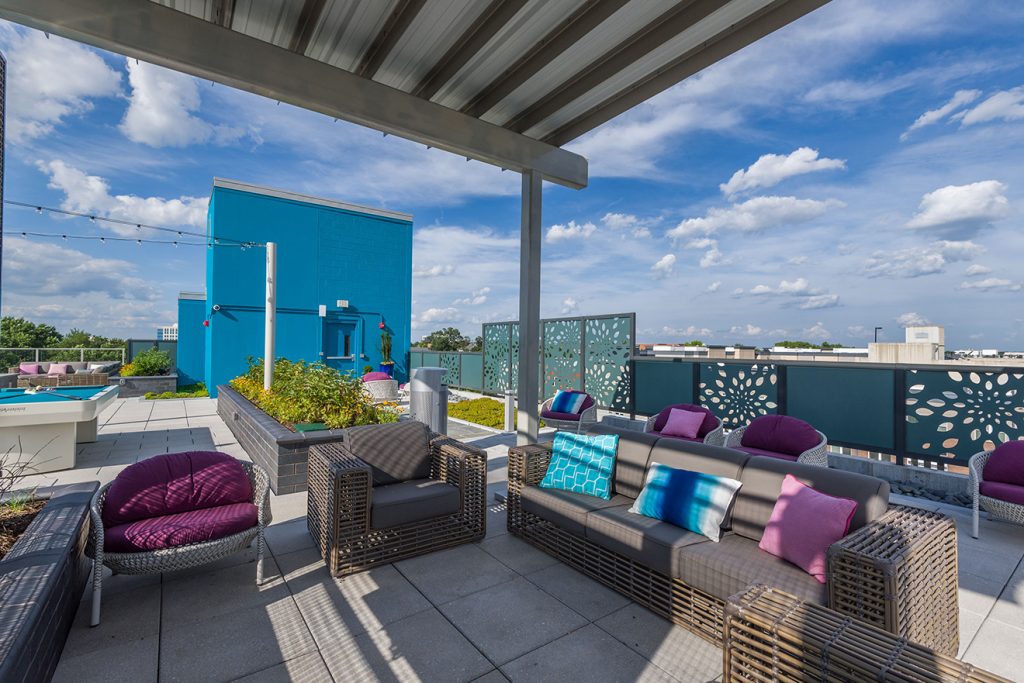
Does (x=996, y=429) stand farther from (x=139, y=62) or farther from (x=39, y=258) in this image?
(x=39, y=258)

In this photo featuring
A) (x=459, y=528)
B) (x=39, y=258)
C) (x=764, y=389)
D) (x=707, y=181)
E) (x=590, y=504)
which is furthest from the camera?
(x=707, y=181)

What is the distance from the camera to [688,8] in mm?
2518

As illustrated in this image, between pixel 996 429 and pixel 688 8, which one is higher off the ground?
pixel 688 8

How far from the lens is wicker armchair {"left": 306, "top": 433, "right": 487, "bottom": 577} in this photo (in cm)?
272

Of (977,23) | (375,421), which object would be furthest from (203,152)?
(977,23)

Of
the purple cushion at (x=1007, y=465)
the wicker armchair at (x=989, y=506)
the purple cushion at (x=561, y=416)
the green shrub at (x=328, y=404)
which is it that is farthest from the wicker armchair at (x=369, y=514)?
the purple cushion at (x=1007, y=465)

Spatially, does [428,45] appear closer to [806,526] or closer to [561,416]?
[806,526]

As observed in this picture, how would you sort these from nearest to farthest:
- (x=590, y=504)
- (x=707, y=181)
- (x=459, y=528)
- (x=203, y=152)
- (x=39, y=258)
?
(x=590, y=504) → (x=459, y=528) → (x=39, y=258) → (x=203, y=152) → (x=707, y=181)

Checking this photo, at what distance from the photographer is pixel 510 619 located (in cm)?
230

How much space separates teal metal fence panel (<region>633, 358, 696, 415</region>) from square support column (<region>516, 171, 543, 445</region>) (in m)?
3.46

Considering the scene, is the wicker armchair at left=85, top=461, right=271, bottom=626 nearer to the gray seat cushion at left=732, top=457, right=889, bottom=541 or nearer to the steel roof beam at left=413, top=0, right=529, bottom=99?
Answer: the gray seat cushion at left=732, top=457, right=889, bottom=541

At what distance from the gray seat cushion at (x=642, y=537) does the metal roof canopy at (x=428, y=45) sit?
270 cm

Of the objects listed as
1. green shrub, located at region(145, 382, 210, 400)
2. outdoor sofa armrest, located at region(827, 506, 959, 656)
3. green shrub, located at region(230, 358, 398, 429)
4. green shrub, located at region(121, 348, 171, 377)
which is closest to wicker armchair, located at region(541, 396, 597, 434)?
green shrub, located at region(230, 358, 398, 429)

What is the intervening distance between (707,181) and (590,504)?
15564 mm
